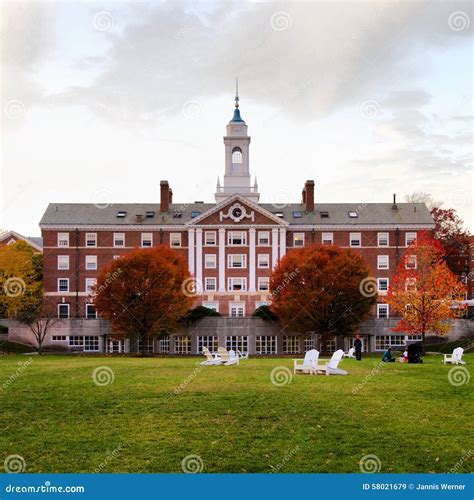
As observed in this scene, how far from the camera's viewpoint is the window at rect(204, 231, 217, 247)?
7219 centimetres

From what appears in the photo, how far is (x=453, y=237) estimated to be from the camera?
3177 inches

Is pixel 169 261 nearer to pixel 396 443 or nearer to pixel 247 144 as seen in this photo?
pixel 247 144

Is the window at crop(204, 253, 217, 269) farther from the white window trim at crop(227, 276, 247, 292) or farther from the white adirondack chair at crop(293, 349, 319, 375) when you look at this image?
the white adirondack chair at crop(293, 349, 319, 375)

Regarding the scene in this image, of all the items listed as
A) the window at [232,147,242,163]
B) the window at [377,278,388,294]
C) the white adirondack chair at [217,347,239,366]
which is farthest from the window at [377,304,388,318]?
the white adirondack chair at [217,347,239,366]

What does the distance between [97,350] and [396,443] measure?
49293 millimetres

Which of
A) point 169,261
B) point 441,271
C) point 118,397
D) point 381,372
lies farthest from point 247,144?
point 118,397

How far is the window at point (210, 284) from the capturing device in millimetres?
71625

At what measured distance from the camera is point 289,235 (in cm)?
7325

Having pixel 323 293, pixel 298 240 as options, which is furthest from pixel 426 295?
pixel 298 240

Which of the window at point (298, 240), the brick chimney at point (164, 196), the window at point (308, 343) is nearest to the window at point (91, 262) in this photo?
the brick chimney at point (164, 196)

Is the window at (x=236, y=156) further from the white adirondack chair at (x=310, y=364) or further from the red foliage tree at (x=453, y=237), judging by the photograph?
the white adirondack chair at (x=310, y=364)

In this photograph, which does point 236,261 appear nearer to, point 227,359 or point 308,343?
point 308,343

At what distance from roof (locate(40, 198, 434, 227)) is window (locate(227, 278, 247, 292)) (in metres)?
7.77

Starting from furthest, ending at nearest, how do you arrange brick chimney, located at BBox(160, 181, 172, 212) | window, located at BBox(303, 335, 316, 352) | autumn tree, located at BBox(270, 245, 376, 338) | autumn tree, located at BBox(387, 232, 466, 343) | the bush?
brick chimney, located at BBox(160, 181, 172, 212)
window, located at BBox(303, 335, 316, 352)
the bush
autumn tree, located at BBox(270, 245, 376, 338)
autumn tree, located at BBox(387, 232, 466, 343)
